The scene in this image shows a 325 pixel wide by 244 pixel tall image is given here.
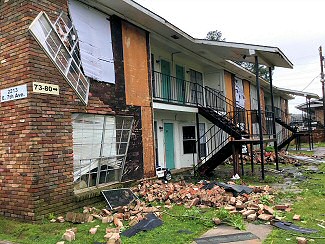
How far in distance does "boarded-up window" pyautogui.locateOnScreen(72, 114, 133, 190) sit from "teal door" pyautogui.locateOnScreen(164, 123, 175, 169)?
14.6 ft

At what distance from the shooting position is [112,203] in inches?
287

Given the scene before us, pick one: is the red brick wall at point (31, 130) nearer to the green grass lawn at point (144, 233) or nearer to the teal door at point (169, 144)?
the green grass lawn at point (144, 233)

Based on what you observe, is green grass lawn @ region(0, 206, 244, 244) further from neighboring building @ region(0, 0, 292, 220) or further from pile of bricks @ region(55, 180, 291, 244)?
neighboring building @ region(0, 0, 292, 220)

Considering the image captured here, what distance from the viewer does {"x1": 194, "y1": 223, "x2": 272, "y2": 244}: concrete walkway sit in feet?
15.7

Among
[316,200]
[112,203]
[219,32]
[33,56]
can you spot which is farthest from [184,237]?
[219,32]

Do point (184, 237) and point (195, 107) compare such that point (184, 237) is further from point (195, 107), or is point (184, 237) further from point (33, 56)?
point (195, 107)

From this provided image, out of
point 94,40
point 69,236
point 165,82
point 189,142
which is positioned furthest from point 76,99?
point 189,142

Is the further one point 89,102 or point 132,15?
point 132,15

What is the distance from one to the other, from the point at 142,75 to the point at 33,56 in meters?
4.14

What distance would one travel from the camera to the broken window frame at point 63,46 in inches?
263

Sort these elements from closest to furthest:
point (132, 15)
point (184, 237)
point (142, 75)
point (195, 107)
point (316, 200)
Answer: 1. point (184, 237)
2. point (316, 200)
3. point (132, 15)
4. point (142, 75)
5. point (195, 107)

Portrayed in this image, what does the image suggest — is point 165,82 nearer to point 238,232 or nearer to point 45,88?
point 45,88

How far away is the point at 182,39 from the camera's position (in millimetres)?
11844

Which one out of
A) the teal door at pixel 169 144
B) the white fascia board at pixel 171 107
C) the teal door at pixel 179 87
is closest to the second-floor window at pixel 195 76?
the teal door at pixel 179 87
